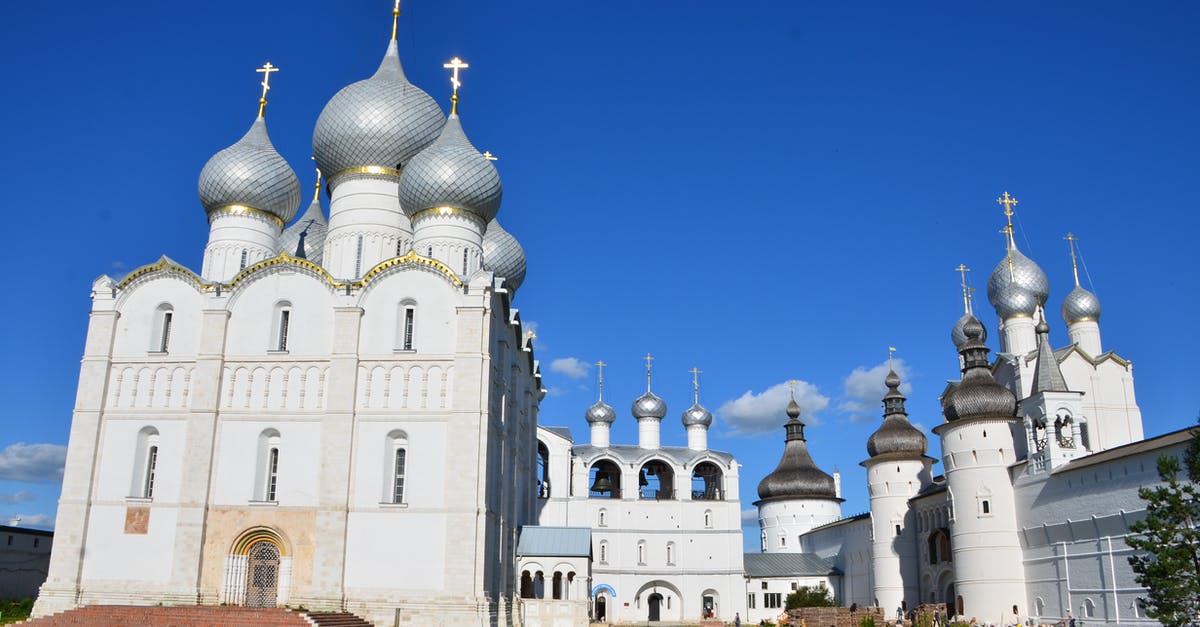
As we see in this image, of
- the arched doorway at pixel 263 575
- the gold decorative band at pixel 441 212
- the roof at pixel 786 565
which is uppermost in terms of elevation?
the gold decorative band at pixel 441 212

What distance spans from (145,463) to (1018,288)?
1299 inches

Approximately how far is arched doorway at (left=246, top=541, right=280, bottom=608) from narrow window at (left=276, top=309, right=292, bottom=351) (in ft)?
15.9

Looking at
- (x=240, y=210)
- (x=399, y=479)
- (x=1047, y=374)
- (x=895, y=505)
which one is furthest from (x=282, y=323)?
(x=895, y=505)

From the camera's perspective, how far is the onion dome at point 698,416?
1901 inches

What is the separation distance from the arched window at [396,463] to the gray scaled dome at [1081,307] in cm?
2897

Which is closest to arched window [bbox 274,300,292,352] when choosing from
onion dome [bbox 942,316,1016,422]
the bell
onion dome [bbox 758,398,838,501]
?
onion dome [bbox 942,316,1016,422]

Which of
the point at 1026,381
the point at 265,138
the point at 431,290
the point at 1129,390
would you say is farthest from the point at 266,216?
the point at 1129,390

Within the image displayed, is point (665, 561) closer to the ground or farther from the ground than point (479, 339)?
closer to the ground

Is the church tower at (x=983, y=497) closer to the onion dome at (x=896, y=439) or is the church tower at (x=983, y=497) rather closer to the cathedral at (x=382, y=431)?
the cathedral at (x=382, y=431)

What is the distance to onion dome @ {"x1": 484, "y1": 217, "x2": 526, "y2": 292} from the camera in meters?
33.8

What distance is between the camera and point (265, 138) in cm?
2923

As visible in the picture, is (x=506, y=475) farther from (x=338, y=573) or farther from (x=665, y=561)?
Answer: (x=665, y=561)

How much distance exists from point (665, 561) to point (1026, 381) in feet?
55.0

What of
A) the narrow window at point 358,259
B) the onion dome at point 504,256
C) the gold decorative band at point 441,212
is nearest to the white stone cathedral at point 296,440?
the gold decorative band at point 441,212
